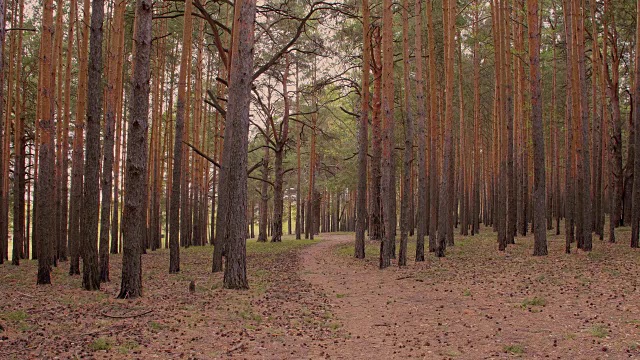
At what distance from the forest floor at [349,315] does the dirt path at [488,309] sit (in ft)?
0.08

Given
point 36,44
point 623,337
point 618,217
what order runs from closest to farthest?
point 623,337
point 36,44
point 618,217

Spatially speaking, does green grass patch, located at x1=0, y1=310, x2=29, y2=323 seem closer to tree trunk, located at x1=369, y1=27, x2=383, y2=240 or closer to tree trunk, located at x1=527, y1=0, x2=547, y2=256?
tree trunk, located at x1=527, y1=0, x2=547, y2=256

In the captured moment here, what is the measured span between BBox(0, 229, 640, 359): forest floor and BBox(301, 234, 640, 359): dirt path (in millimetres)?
23

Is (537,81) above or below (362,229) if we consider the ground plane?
above

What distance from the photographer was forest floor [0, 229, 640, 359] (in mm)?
5570

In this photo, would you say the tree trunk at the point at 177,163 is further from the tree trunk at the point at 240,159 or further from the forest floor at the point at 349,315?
the tree trunk at the point at 240,159

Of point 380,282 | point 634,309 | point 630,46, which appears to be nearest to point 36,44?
point 380,282

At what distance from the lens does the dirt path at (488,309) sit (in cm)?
574

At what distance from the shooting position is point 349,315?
7836mm

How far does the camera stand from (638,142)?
13297mm

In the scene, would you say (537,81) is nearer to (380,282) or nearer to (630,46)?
(380,282)

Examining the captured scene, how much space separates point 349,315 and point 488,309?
221cm

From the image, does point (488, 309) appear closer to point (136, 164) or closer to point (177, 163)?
point (136, 164)

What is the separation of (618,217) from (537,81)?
12709 millimetres
